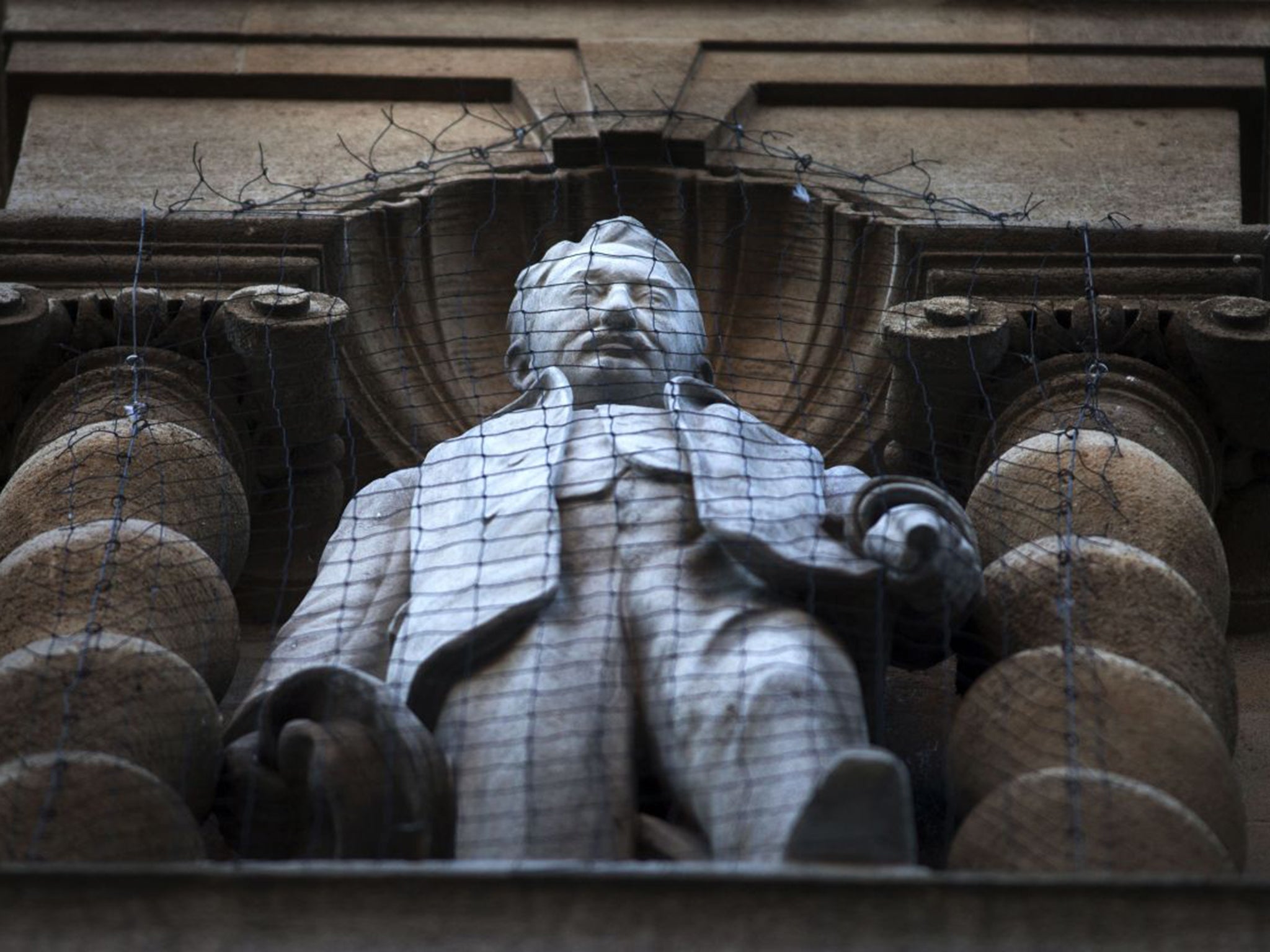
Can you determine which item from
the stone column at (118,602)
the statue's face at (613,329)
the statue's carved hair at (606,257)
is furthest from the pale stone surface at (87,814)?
the statue's carved hair at (606,257)

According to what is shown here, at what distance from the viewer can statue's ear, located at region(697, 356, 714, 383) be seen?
7047mm

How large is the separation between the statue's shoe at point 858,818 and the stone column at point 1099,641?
385 mm

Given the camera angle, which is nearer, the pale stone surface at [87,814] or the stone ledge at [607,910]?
the stone ledge at [607,910]

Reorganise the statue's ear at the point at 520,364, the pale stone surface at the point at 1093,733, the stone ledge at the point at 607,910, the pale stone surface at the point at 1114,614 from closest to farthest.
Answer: the stone ledge at the point at 607,910
the pale stone surface at the point at 1093,733
the pale stone surface at the point at 1114,614
the statue's ear at the point at 520,364

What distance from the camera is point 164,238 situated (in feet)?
25.7

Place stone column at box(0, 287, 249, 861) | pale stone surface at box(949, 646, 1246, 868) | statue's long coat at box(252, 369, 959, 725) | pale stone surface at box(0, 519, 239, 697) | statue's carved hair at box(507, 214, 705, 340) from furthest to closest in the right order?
statue's carved hair at box(507, 214, 705, 340) → pale stone surface at box(0, 519, 239, 697) → statue's long coat at box(252, 369, 959, 725) → pale stone surface at box(949, 646, 1246, 868) → stone column at box(0, 287, 249, 861)

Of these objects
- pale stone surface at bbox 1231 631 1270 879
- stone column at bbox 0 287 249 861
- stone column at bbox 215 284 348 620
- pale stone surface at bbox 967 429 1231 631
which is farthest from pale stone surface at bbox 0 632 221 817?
pale stone surface at bbox 1231 631 1270 879

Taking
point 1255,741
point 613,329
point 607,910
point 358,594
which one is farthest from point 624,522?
point 1255,741

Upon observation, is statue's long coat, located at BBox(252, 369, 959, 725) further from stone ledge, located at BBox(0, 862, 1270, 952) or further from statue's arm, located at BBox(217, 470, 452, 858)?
stone ledge, located at BBox(0, 862, 1270, 952)

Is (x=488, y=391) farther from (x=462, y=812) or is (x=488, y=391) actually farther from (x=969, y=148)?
(x=462, y=812)

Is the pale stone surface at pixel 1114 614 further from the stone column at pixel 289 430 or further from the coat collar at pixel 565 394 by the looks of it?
the stone column at pixel 289 430

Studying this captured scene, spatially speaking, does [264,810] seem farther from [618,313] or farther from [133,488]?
[618,313]

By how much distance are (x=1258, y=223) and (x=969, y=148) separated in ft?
2.77

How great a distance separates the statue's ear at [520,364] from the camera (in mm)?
6961
